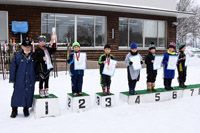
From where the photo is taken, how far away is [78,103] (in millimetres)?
5008

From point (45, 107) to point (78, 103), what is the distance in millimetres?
785

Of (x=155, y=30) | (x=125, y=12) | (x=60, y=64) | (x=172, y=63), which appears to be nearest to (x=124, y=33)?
(x=125, y=12)

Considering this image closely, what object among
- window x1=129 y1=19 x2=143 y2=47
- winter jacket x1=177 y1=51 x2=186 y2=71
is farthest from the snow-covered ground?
window x1=129 y1=19 x2=143 y2=47

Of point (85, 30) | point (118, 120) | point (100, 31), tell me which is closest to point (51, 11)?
point (85, 30)

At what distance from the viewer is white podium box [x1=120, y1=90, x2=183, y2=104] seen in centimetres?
576

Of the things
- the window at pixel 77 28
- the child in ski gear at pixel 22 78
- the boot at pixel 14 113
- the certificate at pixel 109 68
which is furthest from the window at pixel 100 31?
the boot at pixel 14 113

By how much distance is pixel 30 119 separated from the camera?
177 inches

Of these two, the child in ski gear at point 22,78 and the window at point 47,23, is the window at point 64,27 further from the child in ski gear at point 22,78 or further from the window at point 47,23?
the child in ski gear at point 22,78

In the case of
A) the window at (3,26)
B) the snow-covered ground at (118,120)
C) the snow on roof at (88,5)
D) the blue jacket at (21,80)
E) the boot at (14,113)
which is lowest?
the snow-covered ground at (118,120)

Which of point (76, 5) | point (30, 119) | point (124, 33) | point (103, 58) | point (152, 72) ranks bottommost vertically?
point (30, 119)

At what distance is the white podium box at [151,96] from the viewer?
18.9 ft

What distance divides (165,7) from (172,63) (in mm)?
11210

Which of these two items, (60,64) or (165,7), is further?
(165,7)

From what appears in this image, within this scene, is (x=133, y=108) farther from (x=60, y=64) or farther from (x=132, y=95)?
(x=60, y=64)
